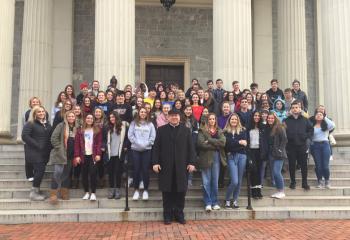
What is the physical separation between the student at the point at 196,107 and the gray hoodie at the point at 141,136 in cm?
133

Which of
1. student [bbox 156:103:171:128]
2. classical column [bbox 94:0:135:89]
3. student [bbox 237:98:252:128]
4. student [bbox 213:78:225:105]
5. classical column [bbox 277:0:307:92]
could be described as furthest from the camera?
classical column [bbox 277:0:307:92]

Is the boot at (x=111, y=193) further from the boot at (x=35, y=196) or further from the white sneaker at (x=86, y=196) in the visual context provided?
the boot at (x=35, y=196)

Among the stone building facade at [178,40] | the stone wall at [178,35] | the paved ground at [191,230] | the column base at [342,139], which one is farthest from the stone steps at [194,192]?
the stone wall at [178,35]

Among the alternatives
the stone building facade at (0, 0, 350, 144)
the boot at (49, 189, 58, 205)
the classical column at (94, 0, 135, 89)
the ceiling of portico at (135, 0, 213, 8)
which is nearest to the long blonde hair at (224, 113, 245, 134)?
the boot at (49, 189, 58, 205)

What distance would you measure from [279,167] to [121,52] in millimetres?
5299

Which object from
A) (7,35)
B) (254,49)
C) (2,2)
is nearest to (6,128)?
(7,35)

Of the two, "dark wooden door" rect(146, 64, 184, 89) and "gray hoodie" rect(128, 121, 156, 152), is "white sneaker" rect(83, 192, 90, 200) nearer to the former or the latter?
"gray hoodie" rect(128, 121, 156, 152)

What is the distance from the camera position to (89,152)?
8586 mm

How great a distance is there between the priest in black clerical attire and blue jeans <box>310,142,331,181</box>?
129 inches

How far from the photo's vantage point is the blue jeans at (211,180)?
8242 millimetres

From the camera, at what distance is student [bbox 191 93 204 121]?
9.61 meters

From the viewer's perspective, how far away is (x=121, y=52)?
11.5 metres

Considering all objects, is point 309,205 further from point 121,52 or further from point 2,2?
point 2,2

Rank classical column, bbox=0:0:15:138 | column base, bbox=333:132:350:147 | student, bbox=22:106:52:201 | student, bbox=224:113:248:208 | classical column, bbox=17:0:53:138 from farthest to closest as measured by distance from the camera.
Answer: classical column, bbox=17:0:53:138, column base, bbox=333:132:350:147, classical column, bbox=0:0:15:138, student, bbox=22:106:52:201, student, bbox=224:113:248:208
